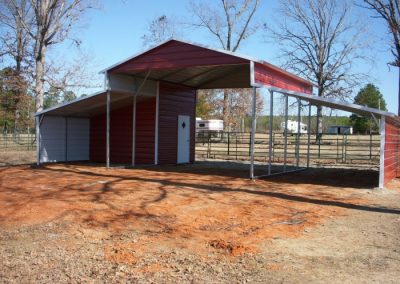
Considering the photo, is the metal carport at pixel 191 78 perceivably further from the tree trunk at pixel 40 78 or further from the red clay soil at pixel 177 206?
the tree trunk at pixel 40 78

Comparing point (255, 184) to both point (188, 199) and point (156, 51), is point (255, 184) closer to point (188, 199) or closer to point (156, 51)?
point (188, 199)

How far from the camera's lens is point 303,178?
13836mm

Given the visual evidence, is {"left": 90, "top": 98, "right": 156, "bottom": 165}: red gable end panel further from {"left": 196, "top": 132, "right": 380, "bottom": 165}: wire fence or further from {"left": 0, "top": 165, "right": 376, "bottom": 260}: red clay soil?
{"left": 196, "top": 132, "right": 380, "bottom": 165}: wire fence

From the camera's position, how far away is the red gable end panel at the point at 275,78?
41.9 ft

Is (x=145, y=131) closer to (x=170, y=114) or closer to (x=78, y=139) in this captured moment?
(x=170, y=114)

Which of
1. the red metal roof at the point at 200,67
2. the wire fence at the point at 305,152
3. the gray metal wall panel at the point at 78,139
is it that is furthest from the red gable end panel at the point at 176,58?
the gray metal wall panel at the point at 78,139

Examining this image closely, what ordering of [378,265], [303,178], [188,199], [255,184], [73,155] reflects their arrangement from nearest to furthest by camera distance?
[378,265] < [188,199] < [255,184] < [303,178] < [73,155]

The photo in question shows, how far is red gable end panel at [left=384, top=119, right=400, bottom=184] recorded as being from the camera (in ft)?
39.6

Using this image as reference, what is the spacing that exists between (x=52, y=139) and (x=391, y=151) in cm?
1214

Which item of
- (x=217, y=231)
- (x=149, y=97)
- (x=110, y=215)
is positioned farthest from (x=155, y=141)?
(x=217, y=231)

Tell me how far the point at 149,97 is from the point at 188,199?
891 centimetres

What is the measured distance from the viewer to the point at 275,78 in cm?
1441

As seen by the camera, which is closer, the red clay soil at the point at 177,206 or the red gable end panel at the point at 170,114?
the red clay soil at the point at 177,206

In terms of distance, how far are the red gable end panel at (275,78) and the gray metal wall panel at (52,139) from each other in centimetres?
868
